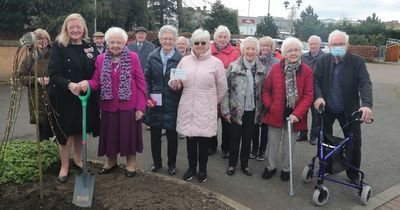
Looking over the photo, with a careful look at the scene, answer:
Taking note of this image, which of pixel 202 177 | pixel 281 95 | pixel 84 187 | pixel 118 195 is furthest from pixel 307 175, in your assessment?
pixel 84 187

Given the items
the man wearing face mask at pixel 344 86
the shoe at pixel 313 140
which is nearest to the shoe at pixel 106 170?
the man wearing face mask at pixel 344 86

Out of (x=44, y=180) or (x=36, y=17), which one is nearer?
(x=44, y=180)

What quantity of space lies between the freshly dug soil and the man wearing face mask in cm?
189

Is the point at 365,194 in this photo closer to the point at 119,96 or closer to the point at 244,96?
the point at 244,96

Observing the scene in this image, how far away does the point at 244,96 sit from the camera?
5.14m

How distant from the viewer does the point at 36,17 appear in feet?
49.7

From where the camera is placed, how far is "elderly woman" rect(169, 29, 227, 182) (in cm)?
475

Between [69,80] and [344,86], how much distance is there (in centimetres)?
330

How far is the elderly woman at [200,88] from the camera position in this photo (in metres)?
4.75

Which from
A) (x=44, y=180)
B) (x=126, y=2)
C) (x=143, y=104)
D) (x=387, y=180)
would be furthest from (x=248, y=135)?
(x=126, y=2)

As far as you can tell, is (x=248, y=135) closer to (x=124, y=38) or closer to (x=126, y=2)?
(x=124, y=38)

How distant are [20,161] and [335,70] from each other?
4002 millimetres

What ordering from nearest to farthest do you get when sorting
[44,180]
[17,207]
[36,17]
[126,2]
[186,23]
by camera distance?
1. [17,207]
2. [44,180]
3. [36,17]
4. [126,2]
5. [186,23]

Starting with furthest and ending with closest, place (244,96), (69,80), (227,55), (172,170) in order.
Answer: (227,55) → (172,170) → (244,96) → (69,80)
